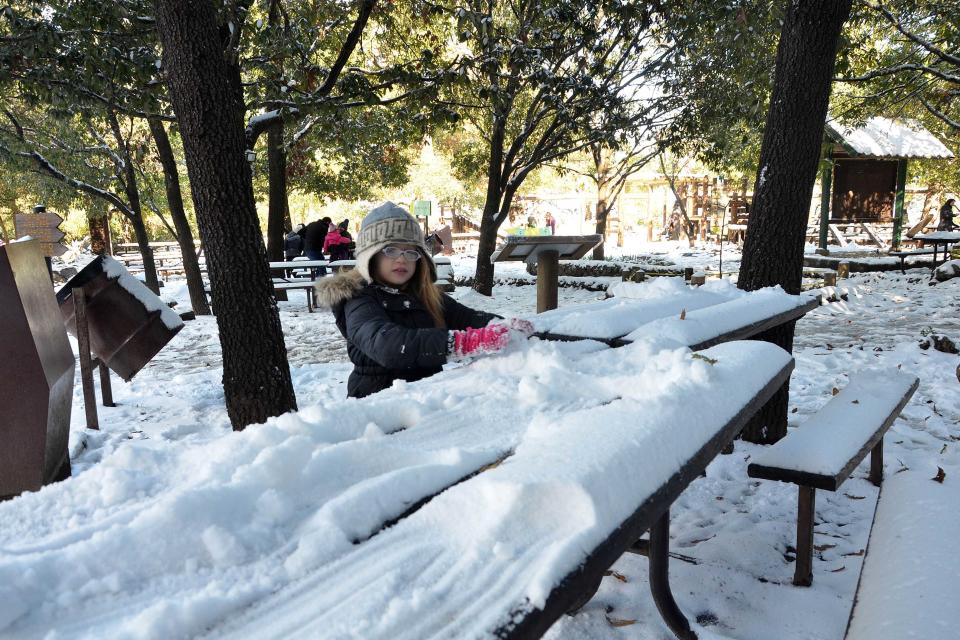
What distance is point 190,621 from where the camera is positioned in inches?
33.9

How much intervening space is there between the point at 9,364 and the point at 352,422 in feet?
7.83

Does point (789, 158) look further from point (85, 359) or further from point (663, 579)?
point (85, 359)

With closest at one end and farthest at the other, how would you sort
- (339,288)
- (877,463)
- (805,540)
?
1. (805,540)
2. (339,288)
3. (877,463)

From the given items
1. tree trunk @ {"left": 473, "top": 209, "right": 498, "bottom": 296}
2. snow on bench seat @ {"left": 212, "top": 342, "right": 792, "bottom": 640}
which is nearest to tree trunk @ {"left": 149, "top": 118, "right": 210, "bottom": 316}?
tree trunk @ {"left": 473, "top": 209, "right": 498, "bottom": 296}

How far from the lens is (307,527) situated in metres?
1.11

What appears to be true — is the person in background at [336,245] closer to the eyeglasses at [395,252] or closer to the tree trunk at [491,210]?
the tree trunk at [491,210]

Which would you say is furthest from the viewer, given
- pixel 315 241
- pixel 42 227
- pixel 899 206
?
pixel 899 206

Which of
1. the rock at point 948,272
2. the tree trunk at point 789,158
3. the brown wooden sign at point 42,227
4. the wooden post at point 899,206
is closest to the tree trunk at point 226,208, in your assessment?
the tree trunk at point 789,158

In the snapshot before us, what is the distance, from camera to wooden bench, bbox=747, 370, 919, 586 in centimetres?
237

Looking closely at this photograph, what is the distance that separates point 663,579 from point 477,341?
97 cm

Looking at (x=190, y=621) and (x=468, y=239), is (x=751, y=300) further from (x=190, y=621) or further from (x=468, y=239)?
(x=468, y=239)

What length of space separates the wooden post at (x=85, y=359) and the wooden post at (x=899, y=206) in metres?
18.6

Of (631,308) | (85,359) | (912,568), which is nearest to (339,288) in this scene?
(631,308)

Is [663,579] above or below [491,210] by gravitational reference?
below
